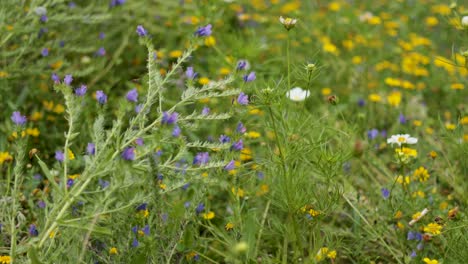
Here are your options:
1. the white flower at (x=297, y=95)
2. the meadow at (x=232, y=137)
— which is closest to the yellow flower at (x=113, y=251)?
the meadow at (x=232, y=137)

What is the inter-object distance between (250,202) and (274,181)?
385 mm

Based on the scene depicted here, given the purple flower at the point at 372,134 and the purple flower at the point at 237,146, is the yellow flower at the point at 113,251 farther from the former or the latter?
the purple flower at the point at 372,134

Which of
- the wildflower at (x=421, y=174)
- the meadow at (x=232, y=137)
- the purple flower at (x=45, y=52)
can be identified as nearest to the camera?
the meadow at (x=232, y=137)

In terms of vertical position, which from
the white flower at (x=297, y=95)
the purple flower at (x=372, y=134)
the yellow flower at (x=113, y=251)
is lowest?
the purple flower at (x=372, y=134)

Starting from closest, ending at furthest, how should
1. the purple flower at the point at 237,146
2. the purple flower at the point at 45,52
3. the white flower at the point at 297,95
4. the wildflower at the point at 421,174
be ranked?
the purple flower at the point at 237,146
the wildflower at the point at 421,174
the white flower at the point at 297,95
the purple flower at the point at 45,52

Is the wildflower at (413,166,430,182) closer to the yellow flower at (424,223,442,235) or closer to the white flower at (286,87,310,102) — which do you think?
the yellow flower at (424,223,442,235)

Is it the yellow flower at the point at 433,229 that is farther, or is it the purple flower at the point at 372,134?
the purple flower at the point at 372,134

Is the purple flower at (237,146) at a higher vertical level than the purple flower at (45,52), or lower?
higher

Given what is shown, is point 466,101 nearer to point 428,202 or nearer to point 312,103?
point 312,103

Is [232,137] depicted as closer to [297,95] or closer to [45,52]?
[297,95]

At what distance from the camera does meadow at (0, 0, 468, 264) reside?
71.2 inches

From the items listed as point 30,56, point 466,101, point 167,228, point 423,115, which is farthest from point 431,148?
point 30,56

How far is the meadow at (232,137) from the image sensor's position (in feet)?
5.93

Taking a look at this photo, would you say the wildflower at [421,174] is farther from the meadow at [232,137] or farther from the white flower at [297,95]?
the white flower at [297,95]
